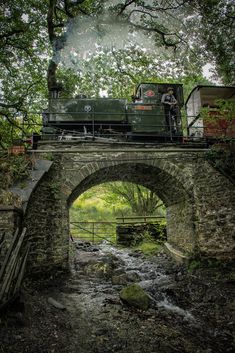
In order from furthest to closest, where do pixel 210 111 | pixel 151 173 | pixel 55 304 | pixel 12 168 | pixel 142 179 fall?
pixel 142 179, pixel 210 111, pixel 151 173, pixel 12 168, pixel 55 304

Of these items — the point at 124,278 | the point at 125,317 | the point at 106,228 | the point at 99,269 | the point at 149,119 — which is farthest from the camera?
the point at 106,228

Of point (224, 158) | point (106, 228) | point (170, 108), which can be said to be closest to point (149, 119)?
point (170, 108)

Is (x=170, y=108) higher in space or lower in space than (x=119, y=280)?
higher

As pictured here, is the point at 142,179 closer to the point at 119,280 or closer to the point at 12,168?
the point at 119,280

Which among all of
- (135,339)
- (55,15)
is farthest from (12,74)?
(135,339)

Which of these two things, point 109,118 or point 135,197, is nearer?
point 109,118

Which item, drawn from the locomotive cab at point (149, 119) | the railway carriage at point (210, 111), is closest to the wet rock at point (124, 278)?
the locomotive cab at point (149, 119)

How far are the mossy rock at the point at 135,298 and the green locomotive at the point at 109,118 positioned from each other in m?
4.77

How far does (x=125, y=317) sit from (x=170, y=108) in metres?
6.93

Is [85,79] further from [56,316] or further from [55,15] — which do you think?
[56,316]

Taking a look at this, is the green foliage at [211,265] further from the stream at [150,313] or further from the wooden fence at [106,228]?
the wooden fence at [106,228]

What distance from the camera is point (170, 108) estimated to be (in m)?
9.56

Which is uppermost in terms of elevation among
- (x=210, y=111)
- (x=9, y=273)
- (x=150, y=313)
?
(x=210, y=111)

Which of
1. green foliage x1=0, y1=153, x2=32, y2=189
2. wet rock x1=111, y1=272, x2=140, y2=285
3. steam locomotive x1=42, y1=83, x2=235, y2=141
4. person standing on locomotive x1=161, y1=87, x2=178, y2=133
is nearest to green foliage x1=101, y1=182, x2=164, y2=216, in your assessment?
person standing on locomotive x1=161, y1=87, x2=178, y2=133
